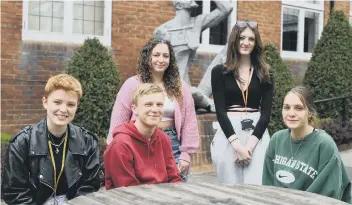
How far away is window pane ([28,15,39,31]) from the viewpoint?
31.1 feet

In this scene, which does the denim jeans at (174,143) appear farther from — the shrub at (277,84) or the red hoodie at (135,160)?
the shrub at (277,84)

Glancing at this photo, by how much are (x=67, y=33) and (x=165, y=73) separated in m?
6.10

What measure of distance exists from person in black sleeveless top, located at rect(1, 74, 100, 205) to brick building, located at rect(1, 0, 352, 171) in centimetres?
468

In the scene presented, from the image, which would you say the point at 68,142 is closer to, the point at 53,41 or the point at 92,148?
the point at 92,148

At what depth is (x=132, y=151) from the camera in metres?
3.47

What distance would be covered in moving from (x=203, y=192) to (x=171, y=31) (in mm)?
5769

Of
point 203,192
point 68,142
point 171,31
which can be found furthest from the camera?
point 171,31

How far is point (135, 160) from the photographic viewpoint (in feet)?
11.4

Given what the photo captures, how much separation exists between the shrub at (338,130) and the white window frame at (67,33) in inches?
178

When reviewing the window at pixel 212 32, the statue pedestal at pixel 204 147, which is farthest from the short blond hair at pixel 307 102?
the window at pixel 212 32

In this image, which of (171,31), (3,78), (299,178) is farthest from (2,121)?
(299,178)

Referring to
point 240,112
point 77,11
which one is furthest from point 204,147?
point 240,112

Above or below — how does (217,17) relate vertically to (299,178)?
above

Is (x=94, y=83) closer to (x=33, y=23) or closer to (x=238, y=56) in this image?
(x=33, y=23)
